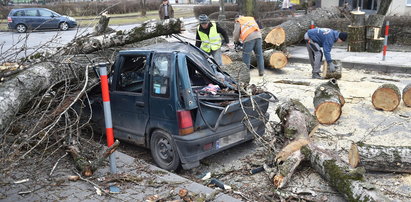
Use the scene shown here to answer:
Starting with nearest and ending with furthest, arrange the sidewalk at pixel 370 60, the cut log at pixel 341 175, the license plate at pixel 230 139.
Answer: the cut log at pixel 341 175, the license plate at pixel 230 139, the sidewalk at pixel 370 60

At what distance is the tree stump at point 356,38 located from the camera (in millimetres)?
12602

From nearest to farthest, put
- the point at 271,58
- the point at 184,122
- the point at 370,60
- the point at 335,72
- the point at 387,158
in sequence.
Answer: the point at 387,158, the point at 184,122, the point at 335,72, the point at 271,58, the point at 370,60

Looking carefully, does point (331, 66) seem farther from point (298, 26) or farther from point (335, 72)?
point (298, 26)

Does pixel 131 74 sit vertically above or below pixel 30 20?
below

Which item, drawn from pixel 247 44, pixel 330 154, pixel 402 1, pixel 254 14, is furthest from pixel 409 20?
pixel 330 154

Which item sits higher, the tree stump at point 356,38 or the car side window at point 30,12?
the car side window at point 30,12

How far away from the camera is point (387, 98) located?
6.88 m

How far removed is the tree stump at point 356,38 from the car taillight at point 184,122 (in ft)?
32.0

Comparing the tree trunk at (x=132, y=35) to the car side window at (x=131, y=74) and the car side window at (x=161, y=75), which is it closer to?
the car side window at (x=131, y=74)

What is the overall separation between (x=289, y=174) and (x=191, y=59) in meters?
1.91

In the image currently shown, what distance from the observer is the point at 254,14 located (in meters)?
16.2

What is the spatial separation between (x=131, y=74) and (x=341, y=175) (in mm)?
3216

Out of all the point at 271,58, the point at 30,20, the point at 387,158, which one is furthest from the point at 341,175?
the point at 30,20

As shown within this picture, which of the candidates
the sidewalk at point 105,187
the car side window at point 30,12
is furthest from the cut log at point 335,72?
the car side window at point 30,12
